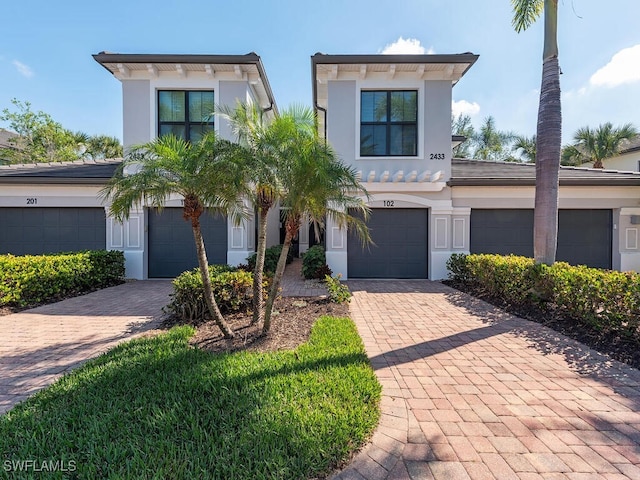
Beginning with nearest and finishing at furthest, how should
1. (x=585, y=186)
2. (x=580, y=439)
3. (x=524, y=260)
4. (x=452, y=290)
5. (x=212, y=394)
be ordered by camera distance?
(x=580, y=439) < (x=212, y=394) < (x=524, y=260) < (x=452, y=290) < (x=585, y=186)

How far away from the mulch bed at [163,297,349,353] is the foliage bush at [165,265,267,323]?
19 cm

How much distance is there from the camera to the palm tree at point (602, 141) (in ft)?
64.0

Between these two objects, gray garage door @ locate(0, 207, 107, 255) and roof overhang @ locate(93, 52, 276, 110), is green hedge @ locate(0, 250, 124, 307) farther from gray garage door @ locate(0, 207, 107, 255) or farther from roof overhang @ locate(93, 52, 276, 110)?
roof overhang @ locate(93, 52, 276, 110)

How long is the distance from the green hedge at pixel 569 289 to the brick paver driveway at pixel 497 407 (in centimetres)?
67

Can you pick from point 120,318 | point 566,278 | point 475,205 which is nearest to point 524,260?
point 566,278

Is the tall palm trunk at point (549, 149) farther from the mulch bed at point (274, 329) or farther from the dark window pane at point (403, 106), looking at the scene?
the mulch bed at point (274, 329)

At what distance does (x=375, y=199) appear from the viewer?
10422mm

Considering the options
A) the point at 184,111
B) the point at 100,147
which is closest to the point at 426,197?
the point at 184,111

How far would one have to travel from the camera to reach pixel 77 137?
22.6 metres

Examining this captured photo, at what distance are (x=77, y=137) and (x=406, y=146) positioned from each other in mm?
24311

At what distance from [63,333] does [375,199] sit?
8.60 m

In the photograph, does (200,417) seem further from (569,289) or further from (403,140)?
(403,140)

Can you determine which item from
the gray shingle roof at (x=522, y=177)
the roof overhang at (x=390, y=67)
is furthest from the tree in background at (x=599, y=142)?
the roof overhang at (x=390, y=67)

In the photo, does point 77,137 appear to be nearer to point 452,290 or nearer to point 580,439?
point 452,290
